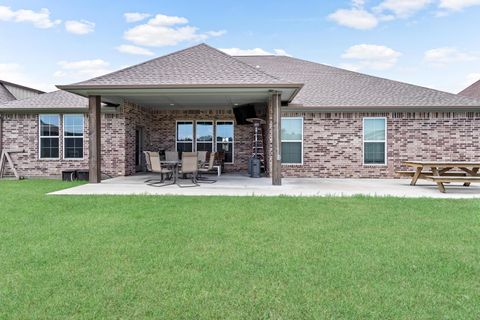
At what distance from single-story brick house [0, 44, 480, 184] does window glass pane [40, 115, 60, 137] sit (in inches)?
1.7

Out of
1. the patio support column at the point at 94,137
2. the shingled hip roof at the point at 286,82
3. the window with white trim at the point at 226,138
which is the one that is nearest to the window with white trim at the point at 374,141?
the shingled hip roof at the point at 286,82

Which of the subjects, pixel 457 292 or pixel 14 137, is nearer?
pixel 457 292

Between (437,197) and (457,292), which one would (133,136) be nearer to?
(437,197)

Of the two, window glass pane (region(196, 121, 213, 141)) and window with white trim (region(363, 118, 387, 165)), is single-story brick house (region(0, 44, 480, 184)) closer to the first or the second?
window with white trim (region(363, 118, 387, 165))

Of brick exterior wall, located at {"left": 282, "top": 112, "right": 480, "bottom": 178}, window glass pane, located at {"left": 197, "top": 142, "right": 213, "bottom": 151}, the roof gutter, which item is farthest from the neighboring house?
window glass pane, located at {"left": 197, "top": 142, "right": 213, "bottom": 151}

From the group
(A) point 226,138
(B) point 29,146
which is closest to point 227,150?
(A) point 226,138

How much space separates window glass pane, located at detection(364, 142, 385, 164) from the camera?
13.1 m

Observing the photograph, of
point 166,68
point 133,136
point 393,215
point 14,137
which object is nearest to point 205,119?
point 133,136

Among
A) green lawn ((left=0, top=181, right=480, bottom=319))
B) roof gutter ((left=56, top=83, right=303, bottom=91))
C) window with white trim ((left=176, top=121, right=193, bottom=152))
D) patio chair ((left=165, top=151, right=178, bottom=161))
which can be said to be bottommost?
green lawn ((left=0, top=181, right=480, bottom=319))

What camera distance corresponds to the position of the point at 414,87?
578 inches

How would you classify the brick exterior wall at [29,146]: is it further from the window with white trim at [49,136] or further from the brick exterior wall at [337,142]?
the window with white trim at [49,136]

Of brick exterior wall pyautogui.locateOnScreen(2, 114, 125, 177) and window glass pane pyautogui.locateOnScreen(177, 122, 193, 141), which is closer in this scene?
brick exterior wall pyautogui.locateOnScreen(2, 114, 125, 177)

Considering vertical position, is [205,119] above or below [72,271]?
above

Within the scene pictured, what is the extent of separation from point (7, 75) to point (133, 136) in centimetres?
2183
